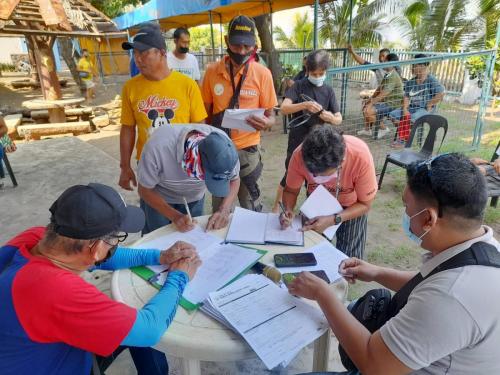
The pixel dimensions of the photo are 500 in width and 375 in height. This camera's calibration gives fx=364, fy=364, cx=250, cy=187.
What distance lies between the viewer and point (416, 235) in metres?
1.21

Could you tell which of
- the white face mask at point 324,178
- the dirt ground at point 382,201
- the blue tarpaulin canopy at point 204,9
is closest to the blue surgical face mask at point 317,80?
the dirt ground at point 382,201

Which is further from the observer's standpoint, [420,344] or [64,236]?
[64,236]

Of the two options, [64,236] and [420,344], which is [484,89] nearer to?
[420,344]


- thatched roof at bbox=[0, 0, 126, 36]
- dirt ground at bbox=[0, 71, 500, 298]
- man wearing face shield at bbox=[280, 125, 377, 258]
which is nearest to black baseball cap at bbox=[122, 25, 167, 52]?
man wearing face shield at bbox=[280, 125, 377, 258]

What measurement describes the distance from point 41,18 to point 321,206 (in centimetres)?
800

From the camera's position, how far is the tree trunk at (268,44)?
9734mm

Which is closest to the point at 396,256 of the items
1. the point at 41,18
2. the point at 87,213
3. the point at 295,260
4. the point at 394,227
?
the point at 394,227

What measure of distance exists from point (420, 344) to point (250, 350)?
20.7 inches

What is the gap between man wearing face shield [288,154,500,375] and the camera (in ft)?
3.05

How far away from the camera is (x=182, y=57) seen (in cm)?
455

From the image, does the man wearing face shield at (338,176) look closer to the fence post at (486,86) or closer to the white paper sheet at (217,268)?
the white paper sheet at (217,268)

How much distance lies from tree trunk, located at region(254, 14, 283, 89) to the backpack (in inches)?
352

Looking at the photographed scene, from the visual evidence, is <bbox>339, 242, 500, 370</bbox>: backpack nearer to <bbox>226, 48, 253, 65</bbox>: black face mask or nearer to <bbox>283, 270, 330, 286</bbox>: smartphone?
<bbox>283, 270, 330, 286</bbox>: smartphone

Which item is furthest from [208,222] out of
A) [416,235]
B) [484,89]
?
[484,89]
